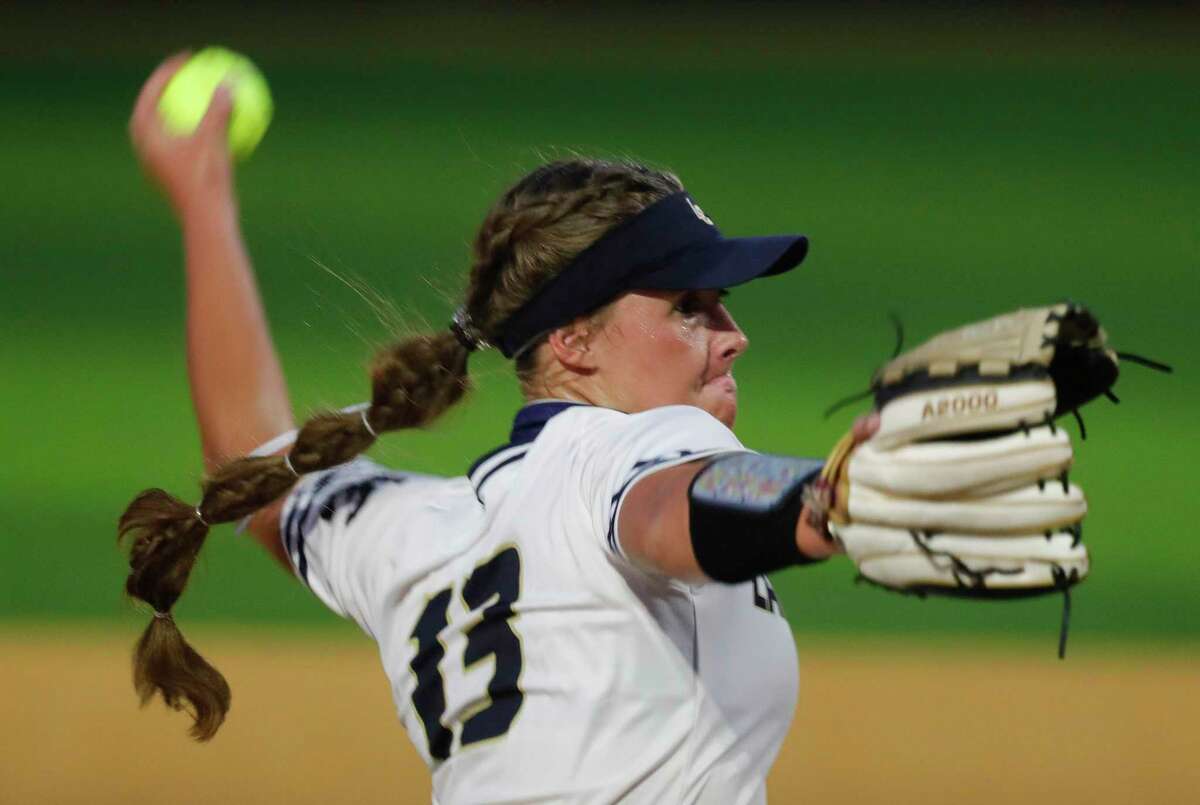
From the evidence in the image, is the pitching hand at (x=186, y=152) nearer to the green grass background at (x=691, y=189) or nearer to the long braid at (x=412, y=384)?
the long braid at (x=412, y=384)

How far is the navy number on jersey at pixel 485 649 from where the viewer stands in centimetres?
162

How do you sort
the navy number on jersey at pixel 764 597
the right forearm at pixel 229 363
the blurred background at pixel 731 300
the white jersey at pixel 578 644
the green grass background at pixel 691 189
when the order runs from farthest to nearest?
the green grass background at pixel 691 189 < the blurred background at pixel 731 300 < the right forearm at pixel 229 363 < the navy number on jersey at pixel 764 597 < the white jersey at pixel 578 644

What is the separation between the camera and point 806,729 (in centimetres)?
388

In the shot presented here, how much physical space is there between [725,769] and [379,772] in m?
2.19

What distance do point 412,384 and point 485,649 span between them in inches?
15.7

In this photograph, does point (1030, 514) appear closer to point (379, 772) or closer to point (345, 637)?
point (379, 772)

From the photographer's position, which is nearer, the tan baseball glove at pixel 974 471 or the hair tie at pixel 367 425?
the tan baseball glove at pixel 974 471

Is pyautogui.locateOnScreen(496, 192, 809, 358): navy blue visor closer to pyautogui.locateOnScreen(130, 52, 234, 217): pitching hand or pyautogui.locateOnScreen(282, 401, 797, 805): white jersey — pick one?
pyautogui.locateOnScreen(282, 401, 797, 805): white jersey

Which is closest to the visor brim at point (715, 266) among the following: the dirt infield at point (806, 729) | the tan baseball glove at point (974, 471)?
the tan baseball glove at point (974, 471)

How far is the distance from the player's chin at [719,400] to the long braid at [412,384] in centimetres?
22

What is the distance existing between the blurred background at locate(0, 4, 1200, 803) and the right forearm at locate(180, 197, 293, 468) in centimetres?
132

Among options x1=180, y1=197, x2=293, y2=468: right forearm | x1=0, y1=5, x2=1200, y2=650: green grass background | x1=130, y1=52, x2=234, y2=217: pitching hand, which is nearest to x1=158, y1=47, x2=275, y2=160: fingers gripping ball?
x1=130, y1=52, x2=234, y2=217: pitching hand

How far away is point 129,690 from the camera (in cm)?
406

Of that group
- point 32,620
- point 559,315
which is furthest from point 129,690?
point 559,315
